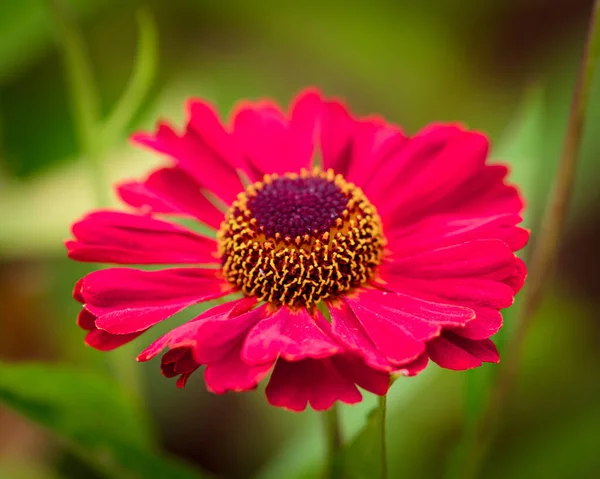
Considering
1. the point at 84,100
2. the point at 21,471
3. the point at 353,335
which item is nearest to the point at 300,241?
the point at 353,335

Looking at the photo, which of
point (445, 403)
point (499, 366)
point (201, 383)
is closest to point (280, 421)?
point (201, 383)

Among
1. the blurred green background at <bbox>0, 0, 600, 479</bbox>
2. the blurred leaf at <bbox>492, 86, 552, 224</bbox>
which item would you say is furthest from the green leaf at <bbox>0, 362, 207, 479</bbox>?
the blurred leaf at <bbox>492, 86, 552, 224</bbox>

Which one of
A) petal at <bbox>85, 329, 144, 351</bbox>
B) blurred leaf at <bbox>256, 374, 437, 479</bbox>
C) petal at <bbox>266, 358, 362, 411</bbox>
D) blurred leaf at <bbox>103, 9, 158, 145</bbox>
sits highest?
blurred leaf at <bbox>103, 9, 158, 145</bbox>

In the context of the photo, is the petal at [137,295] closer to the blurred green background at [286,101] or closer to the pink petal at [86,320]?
the pink petal at [86,320]

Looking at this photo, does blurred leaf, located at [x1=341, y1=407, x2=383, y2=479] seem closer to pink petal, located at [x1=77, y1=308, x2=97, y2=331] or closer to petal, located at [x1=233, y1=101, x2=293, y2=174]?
pink petal, located at [x1=77, y1=308, x2=97, y2=331]

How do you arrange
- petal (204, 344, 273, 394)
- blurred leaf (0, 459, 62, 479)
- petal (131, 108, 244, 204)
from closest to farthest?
petal (204, 344, 273, 394) → petal (131, 108, 244, 204) → blurred leaf (0, 459, 62, 479)

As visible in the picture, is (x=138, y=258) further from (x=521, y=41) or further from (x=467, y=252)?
(x=521, y=41)

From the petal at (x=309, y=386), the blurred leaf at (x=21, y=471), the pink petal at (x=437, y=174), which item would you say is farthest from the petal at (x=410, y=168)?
the blurred leaf at (x=21, y=471)
